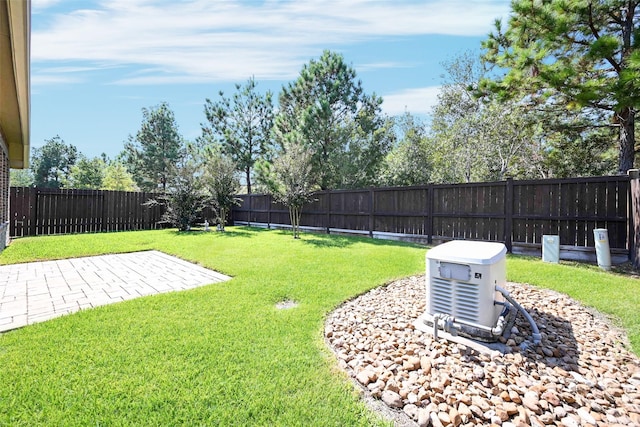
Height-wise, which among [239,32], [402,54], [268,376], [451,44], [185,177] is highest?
[451,44]

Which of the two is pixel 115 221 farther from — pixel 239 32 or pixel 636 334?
pixel 636 334

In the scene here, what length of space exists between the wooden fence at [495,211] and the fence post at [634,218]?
0.32 ft

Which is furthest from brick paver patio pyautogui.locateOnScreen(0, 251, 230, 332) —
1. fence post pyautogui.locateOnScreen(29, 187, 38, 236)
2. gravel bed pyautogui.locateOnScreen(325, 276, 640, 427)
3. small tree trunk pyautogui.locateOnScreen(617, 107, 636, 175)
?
small tree trunk pyautogui.locateOnScreen(617, 107, 636, 175)

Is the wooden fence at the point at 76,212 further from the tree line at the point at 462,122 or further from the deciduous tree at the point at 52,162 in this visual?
the deciduous tree at the point at 52,162

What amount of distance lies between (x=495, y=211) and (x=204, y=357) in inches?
265

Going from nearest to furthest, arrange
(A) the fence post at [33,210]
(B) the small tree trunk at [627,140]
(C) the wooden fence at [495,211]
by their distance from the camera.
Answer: (C) the wooden fence at [495,211], (B) the small tree trunk at [627,140], (A) the fence post at [33,210]

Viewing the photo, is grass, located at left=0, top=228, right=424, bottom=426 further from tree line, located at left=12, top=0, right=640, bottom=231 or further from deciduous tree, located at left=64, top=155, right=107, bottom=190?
deciduous tree, located at left=64, top=155, right=107, bottom=190

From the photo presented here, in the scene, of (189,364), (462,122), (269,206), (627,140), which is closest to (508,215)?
(627,140)

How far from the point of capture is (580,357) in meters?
2.34

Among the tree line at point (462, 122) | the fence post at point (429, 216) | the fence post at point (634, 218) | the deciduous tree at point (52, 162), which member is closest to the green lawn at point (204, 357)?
the fence post at point (634, 218)

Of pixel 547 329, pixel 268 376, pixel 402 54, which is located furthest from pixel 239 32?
pixel 547 329

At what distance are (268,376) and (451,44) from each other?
13304 mm

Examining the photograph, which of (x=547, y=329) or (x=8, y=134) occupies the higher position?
(x=8, y=134)

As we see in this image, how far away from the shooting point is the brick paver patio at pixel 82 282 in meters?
3.31
